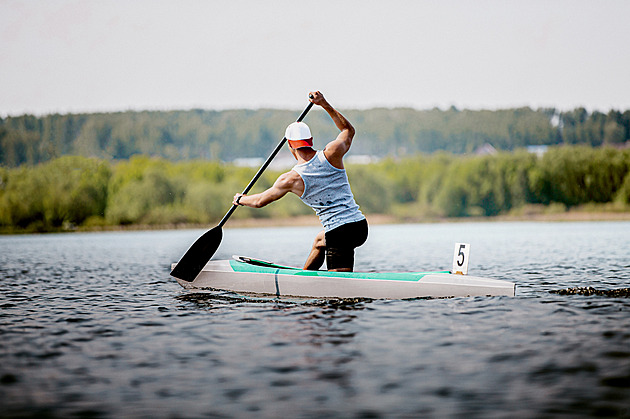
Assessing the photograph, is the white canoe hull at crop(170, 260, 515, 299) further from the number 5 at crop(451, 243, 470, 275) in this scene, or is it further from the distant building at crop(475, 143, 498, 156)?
the distant building at crop(475, 143, 498, 156)

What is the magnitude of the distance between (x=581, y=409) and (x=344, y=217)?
5.03m

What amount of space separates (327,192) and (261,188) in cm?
9499

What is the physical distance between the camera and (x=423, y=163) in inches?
5044

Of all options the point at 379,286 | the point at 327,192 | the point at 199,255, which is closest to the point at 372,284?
the point at 379,286

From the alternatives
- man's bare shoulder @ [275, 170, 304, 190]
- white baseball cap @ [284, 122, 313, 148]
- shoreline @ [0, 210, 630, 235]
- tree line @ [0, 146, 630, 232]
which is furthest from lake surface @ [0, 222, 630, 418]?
tree line @ [0, 146, 630, 232]

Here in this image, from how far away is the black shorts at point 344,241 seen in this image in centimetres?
940

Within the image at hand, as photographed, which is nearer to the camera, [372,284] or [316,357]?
[316,357]

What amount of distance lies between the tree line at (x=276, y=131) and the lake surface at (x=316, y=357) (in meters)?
115

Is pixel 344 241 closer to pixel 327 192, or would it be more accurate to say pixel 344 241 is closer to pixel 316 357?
pixel 327 192

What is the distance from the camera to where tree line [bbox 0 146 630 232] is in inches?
3425

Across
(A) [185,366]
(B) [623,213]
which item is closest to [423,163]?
(B) [623,213]

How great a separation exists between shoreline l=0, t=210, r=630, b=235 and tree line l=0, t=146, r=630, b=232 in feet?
3.36

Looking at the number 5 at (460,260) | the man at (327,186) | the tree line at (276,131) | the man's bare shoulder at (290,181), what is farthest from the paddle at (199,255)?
the tree line at (276,131)

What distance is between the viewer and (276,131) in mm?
162250
